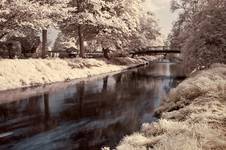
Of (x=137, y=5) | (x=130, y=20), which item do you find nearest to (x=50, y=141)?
(x=130, y=20)

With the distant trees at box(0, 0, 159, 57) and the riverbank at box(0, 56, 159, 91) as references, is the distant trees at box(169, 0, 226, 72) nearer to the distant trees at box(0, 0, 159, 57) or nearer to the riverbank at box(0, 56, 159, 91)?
the riverbank at box(0, 56, 159, 91)

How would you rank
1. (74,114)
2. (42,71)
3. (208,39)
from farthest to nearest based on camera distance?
1. (42,71)
2. (208,39)
3. (74,114)

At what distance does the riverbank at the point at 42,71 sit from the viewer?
38.7m

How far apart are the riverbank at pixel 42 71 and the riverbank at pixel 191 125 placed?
16.9 meters

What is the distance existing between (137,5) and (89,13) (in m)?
16.2

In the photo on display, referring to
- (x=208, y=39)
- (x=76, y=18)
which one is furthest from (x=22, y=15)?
(x=208, y=39)

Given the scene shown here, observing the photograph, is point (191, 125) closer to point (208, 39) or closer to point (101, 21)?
point (208, 39)

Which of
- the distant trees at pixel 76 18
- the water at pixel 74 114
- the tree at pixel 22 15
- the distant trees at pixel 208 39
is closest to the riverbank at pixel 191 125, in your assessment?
the water at pixel 74 114

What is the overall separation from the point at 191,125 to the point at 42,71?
93.7 ft

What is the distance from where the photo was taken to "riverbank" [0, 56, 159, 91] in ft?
127

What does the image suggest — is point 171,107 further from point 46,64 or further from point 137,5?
point 137,5

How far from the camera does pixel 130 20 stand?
65500mm

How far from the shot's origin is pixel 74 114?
27.0 metres

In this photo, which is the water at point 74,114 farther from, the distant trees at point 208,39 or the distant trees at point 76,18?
the distant trees at point 76,18
